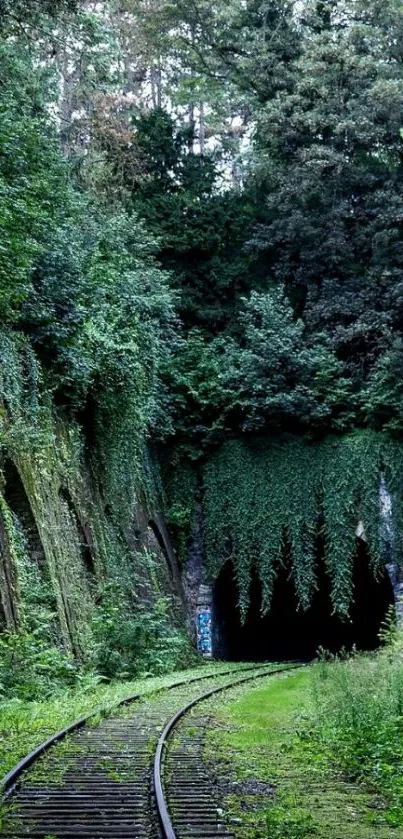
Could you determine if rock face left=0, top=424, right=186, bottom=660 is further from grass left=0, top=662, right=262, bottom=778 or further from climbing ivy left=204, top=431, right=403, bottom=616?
climbing ivy left=204, top=431, right=403, bottom=616

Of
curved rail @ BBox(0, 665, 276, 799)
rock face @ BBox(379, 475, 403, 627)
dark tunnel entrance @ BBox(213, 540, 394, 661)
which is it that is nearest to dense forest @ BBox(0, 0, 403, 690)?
rock face @ BBox(379, 475, 403, 627)

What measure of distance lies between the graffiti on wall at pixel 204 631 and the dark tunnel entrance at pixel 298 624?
211 centimetres

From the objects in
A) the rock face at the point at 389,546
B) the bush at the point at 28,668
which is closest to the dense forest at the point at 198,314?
the rock face at the point at 389,546

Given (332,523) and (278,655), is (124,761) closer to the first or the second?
(332,523)

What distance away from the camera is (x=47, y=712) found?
11.4 meters

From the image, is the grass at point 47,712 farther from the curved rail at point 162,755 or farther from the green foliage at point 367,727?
the green foliage at point 367,727

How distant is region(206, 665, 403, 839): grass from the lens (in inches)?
237

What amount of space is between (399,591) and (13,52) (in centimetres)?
1573

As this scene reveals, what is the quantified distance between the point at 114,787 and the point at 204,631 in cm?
1816

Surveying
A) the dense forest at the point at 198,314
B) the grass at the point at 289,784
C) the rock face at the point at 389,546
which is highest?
the dense forest at the point at 198,314

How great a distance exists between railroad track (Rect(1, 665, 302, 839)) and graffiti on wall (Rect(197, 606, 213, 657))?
1376cm

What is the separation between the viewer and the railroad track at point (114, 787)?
234 inches

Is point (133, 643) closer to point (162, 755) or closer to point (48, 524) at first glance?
point (48, 524)

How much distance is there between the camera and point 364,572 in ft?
89.9
